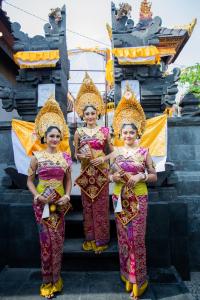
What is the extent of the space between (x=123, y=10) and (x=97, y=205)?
5402 millimetres

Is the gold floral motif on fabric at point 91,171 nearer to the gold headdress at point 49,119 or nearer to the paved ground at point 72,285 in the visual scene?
the gold headdress at point 49,119

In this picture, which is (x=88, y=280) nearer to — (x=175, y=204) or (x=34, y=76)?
(x=175, y=204)

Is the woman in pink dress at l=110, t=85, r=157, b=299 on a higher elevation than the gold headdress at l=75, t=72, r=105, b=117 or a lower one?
lower

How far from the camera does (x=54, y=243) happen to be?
3461mm

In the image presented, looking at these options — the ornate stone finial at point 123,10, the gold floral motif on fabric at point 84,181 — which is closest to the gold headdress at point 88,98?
the gold floral motif on fabric at point 84,181

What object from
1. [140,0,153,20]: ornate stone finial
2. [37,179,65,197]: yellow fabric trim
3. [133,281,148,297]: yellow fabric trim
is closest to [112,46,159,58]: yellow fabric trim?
[37,179,65,197]: yellow fabric trim

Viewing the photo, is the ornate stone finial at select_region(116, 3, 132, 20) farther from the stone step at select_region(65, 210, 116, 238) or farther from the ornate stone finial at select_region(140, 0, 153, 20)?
the ornate stone finial at select_region(140, 0, 153, 20)

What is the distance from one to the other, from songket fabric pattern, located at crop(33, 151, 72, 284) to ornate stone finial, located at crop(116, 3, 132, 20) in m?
5.15

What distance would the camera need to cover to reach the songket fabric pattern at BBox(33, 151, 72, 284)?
11.3ft

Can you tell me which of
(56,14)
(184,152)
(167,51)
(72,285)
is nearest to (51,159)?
(72,285)

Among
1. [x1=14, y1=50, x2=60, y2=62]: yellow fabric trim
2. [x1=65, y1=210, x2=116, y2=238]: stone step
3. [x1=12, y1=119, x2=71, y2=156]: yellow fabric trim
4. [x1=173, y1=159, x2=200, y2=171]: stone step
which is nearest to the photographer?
[x1=65, y1=210, x2=116, y2=238]: stone step

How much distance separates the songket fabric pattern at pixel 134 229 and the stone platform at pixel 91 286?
287 millimetres

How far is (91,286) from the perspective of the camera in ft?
12.2

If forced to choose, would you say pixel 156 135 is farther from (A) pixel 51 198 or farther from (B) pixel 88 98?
(A) pixel 51 198
